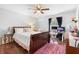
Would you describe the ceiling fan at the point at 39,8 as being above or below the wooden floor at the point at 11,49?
above

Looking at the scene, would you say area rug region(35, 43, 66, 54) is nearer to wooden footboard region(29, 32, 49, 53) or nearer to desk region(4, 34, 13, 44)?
wooden footboard region(29, 32, 49, 53)

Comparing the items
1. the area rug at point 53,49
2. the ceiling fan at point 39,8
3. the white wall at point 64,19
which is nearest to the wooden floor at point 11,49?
the area rug at point 53,49

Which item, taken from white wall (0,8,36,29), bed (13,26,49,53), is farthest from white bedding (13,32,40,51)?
white wall (0,8,36,29)

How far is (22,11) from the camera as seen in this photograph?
1227mm

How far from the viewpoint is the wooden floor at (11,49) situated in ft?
3.91

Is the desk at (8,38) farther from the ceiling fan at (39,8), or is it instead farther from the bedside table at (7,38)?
the ceiling fan at (39,8)

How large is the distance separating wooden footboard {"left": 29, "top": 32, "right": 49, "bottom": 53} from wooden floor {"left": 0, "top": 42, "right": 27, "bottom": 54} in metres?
0.13

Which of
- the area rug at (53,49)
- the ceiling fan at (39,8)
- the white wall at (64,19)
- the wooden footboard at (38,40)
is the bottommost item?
the area rug at (53,49)

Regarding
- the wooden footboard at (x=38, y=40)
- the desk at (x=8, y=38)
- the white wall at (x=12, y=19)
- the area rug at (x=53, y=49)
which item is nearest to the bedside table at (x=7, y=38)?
the desk at (x=8, y=38)

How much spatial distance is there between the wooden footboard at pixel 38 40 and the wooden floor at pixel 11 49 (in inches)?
5.3

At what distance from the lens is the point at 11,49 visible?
3.99 ft
